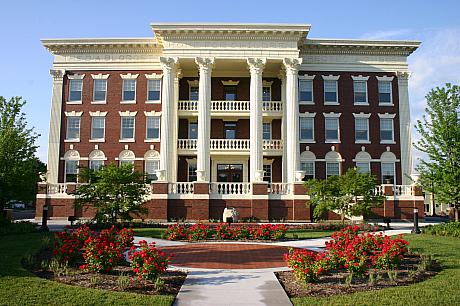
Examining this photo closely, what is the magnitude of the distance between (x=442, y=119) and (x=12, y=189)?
2229 centimetres

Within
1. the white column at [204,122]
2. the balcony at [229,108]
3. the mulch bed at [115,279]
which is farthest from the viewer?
the balcony at [229,108]

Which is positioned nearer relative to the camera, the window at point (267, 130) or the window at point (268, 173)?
the window at point (268, 173)

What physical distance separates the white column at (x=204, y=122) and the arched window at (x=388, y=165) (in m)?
15.2

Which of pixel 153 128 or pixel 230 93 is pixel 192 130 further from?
pixel 230 93

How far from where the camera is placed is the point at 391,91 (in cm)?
3606

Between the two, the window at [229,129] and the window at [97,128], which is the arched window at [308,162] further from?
the window at [97,128]

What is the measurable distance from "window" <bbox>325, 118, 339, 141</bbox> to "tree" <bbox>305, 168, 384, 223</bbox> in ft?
33.9

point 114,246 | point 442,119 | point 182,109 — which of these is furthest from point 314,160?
point 114,246

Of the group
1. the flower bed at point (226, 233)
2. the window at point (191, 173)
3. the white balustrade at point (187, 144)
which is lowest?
the flower bed at point (226, 233)

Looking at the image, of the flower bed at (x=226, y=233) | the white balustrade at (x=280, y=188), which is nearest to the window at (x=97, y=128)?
the white balustrade at (x=280, y=188)

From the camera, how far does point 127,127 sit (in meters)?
35.8

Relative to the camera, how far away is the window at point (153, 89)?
118ft

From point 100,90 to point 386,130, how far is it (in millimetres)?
25508

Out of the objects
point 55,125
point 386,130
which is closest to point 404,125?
point 386,130
